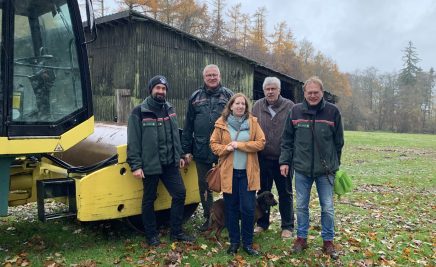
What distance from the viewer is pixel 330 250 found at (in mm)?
5480

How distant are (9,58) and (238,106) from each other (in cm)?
265

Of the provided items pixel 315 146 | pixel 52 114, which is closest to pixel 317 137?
pixel 315 146

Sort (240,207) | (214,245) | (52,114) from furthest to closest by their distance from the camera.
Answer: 1. (214,245)
2. (240,207)
3. (52,114)

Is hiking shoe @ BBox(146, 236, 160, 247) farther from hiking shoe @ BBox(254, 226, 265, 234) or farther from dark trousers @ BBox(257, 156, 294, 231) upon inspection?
dark trousers @ BBox(257, 156, 294, 231)

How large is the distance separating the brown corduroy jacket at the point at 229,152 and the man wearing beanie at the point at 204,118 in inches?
25.4

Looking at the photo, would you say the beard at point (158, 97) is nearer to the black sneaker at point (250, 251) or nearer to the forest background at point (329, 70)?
the black sneaker at point (250, 251)

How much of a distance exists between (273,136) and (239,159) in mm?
847

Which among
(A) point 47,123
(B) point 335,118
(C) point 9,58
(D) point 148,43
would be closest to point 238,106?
(B) point 335,118

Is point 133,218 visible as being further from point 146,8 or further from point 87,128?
point 146,8

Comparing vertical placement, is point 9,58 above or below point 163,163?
above

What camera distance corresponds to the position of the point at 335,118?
527 centimetres

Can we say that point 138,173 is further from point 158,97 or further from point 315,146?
point 315,146

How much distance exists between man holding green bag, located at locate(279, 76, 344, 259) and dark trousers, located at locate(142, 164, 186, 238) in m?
1.41

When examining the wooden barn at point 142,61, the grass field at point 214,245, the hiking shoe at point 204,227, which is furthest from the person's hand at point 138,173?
the wooden barn at point 142,61
